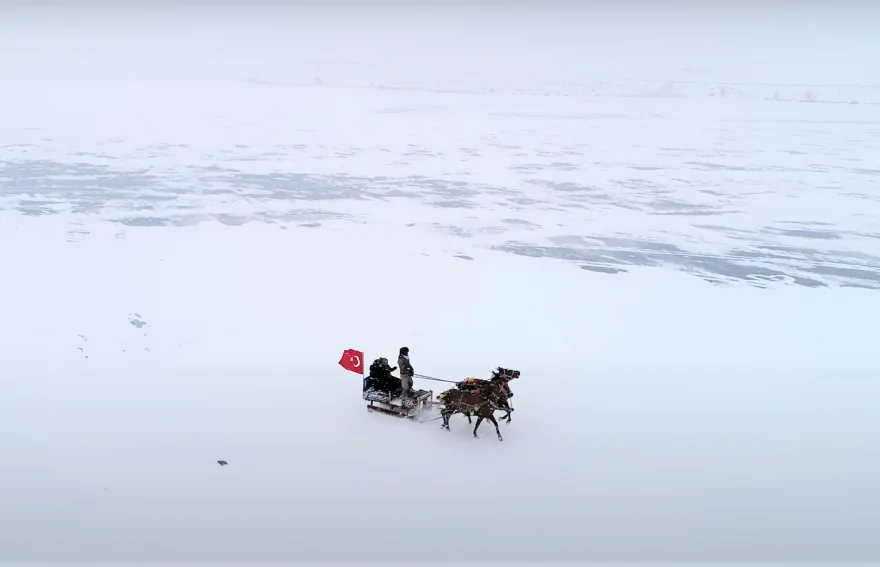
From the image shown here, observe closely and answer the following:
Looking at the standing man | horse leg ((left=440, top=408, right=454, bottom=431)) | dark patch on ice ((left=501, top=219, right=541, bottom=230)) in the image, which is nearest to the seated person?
the standing man

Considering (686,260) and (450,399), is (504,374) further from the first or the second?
(686,260)

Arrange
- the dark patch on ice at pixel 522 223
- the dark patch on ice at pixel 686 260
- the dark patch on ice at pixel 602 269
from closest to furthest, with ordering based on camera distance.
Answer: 1. the dark patch on ice at pixel 686 260
2. the dark patch on ice at pixel 602 269
3. the dark patch on ice at pixel 522 223

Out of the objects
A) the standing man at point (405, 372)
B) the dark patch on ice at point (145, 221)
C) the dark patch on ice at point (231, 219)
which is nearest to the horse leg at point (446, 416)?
the standing man at point (405, 372)

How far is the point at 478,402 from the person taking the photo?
750cm

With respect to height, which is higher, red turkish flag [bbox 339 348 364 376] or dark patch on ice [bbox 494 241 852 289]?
dark patch on ice [bbox 494 241 852 289]

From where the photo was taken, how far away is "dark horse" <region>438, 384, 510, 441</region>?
7492 millimetres

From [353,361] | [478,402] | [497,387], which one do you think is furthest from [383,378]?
[497,387]

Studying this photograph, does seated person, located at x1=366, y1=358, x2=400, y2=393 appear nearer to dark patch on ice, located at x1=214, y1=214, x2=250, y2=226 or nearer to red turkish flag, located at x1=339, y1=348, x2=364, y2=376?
red turkish flag, located at x1=339, y1=348, x2=364, y2=376

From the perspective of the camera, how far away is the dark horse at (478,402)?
749 cm

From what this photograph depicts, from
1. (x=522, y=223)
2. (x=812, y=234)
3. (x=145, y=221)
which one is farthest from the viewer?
(x=522, y=223)

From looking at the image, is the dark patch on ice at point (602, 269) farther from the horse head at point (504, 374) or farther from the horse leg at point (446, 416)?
the horse leg at point (446, 416)

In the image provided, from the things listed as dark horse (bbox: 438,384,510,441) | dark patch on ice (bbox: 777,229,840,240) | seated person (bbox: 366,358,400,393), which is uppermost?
dark patch on ice (bbox: 777,229,840,240)

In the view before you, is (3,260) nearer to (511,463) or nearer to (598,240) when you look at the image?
(511,463)

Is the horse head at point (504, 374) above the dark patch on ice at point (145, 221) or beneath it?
beneath
